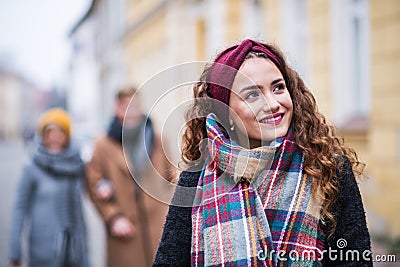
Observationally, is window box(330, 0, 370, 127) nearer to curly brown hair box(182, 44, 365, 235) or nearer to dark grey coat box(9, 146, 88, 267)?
dark grey coat box(9, 146, 88, 267)

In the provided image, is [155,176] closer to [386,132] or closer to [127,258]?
[127,258]

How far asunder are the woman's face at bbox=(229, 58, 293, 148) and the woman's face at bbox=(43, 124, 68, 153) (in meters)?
3.82

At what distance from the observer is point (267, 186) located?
2.11m

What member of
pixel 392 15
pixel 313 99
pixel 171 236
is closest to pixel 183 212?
pixel 171 236

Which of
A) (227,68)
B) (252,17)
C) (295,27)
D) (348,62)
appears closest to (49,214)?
(227,68)

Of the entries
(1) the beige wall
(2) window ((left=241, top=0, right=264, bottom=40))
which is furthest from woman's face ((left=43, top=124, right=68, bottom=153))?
(2) window ((left=241, top=0, right=264, bottom=40))

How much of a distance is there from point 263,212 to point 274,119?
0.25 m

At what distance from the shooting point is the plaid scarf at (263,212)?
81.7 inches

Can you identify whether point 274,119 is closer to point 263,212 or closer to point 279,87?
point 279,87

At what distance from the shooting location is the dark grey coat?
5.49 m

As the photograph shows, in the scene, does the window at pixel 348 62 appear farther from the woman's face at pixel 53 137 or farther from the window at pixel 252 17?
the woman's face at pixel 53 137

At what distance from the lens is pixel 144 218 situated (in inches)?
212

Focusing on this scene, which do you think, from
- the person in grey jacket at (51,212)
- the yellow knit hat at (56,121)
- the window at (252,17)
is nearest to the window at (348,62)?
the window at (252,17)

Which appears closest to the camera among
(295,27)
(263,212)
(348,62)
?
(263,212)
